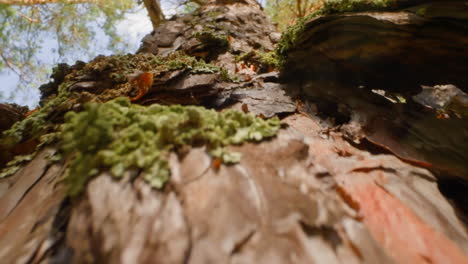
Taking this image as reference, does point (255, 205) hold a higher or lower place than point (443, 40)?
lower

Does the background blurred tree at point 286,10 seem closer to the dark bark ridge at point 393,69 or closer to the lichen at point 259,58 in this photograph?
the lichen at point 259,58

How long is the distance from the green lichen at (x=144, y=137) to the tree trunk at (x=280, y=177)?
62 mm

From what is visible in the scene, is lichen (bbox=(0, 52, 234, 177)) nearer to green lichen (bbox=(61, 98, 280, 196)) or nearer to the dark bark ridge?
green lichen (bbox=(61, 98, 280, 196))

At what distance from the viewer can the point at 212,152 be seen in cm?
179

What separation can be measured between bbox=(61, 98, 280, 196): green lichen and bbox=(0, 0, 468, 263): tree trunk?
0.06 meters

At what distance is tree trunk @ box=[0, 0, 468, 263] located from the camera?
1.38 m

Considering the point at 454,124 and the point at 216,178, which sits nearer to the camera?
the point at 216,178

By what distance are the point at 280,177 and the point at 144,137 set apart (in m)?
1.17

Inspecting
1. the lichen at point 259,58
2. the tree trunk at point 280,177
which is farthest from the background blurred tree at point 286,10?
the tree trunk at point 280,177

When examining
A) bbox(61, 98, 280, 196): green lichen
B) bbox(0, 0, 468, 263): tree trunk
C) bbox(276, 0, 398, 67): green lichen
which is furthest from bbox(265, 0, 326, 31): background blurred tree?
bbox(61, 98, 280, 196): green lichen

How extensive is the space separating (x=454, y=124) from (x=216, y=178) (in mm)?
3729

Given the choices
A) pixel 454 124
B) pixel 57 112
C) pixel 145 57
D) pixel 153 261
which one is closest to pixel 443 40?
pixel 454 124

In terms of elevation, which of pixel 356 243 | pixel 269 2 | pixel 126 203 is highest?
pixel 269 2

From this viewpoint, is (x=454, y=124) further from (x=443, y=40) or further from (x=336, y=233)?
(x=336, y=233)
